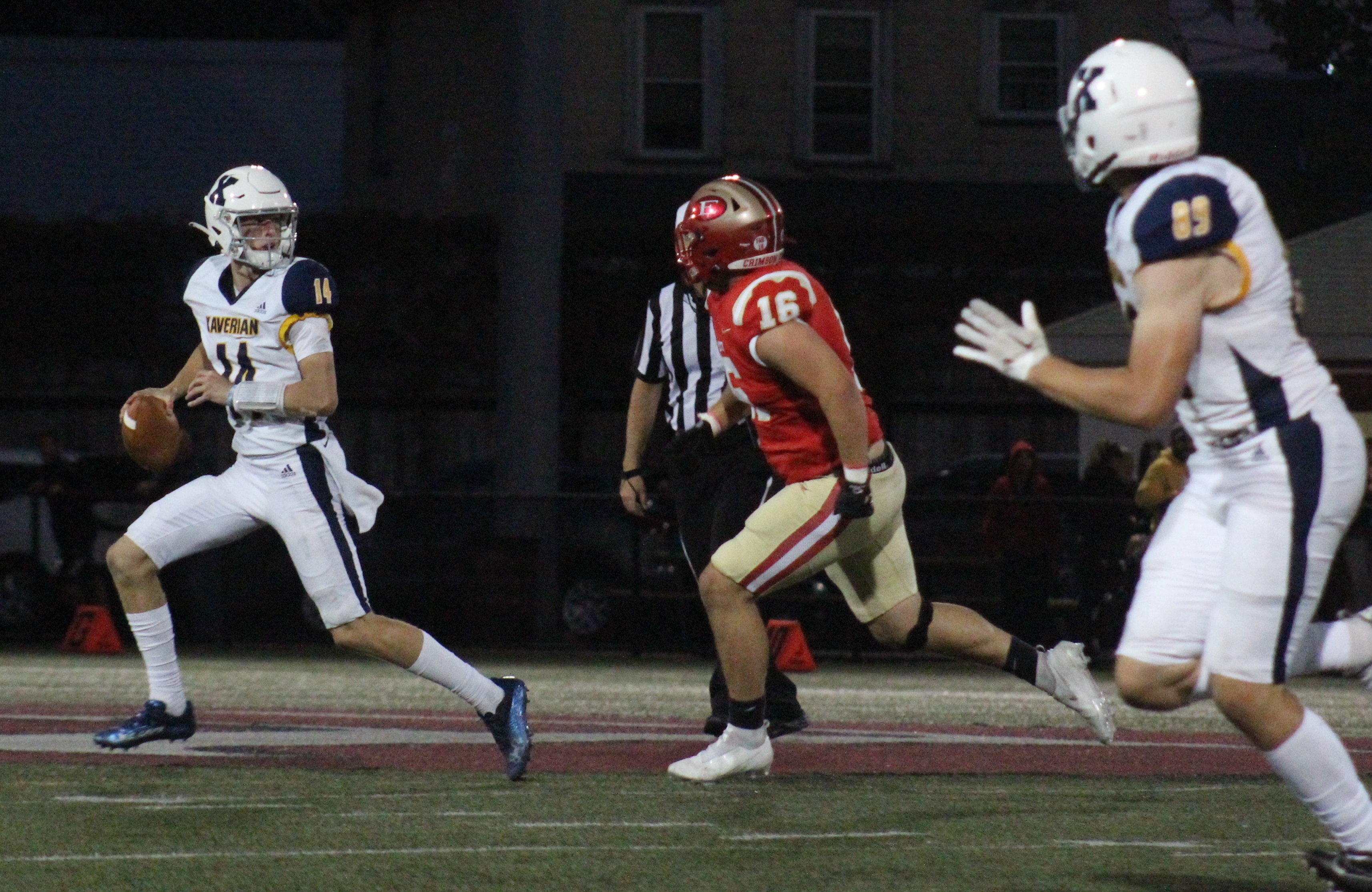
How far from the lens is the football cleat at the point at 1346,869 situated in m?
4.54

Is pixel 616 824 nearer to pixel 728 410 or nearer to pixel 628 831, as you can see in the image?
pixel 628 831

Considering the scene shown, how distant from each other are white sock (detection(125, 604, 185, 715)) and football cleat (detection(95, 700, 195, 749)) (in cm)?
3

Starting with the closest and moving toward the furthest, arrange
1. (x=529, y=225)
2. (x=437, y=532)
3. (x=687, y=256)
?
(x=687, y=256), (x=437, y=532), (x=529, y=225)

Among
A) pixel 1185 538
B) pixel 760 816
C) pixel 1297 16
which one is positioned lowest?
pixel 760 816

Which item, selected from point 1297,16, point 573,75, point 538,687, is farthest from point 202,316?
point 573,75

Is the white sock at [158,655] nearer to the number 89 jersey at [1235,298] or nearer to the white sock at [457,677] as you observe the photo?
the white sock at [457,677]

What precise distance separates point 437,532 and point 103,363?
801cm

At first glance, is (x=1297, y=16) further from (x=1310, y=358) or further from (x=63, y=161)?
(x=63, y=161)

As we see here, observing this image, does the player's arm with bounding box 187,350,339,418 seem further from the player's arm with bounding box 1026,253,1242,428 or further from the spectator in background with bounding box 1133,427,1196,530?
the spectator in background with bounding box 1133,427,1196,530

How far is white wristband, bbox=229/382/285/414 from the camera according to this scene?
6.95m

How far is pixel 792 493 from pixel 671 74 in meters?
19.1

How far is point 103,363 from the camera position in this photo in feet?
71.9

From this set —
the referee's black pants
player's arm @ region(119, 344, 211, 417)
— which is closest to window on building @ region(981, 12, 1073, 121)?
the referee's black pants

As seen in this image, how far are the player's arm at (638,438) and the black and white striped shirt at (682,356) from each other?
5cm
